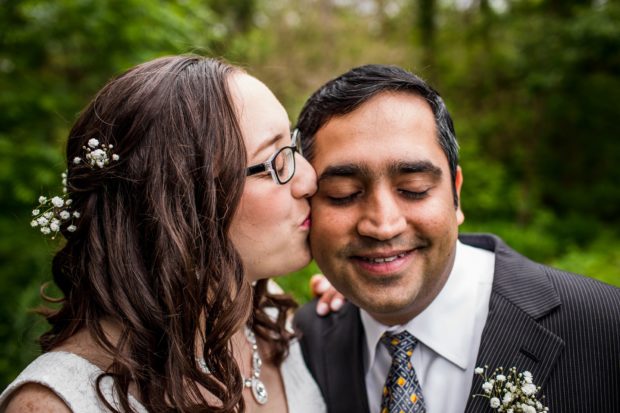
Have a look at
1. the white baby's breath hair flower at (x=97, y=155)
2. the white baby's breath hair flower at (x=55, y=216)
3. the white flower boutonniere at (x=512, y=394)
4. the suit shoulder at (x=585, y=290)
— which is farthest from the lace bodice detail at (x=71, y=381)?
the suit shoulder at (x=585, y=290)

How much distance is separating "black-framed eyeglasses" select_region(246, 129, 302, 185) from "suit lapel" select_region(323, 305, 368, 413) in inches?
37.9

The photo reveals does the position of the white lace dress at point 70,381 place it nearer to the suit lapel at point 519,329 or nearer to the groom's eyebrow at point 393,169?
the groom's eyebrow at point 393,169

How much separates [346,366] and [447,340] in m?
0.57

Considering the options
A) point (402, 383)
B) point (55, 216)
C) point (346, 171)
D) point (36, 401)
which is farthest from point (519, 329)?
point (55, 216)

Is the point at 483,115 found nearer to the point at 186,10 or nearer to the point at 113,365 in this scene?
the point at 186,10

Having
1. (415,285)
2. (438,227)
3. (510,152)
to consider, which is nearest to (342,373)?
(415,285)

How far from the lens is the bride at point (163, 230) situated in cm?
200

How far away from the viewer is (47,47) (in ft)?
17.3

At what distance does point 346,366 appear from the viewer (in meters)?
2.62

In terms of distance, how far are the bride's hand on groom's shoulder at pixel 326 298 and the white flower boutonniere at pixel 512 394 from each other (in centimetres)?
106

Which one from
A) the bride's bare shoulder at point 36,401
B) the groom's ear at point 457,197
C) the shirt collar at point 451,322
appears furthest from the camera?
the groom's ear at point 457,197

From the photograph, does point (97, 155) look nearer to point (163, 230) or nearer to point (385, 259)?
point (163, 230)

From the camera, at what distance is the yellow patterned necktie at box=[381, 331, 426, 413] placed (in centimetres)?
222

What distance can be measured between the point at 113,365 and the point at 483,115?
14.4 m
